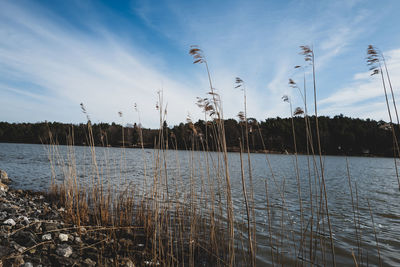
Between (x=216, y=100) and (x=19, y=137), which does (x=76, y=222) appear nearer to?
(x=216, y=100)

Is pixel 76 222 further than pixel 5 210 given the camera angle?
No

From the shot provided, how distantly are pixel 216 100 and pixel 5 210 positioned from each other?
18.9 feet

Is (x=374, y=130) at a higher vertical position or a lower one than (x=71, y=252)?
higher

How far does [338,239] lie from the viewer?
537 centimetres

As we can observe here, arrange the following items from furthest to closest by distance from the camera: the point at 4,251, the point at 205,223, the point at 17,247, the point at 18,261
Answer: the point at 205,223 < the point at 17,247 < the point at 4,251 < the point at 18,261

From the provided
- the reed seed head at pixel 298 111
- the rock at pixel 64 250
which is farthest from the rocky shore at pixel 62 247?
the reed seed head at pixel 298 111

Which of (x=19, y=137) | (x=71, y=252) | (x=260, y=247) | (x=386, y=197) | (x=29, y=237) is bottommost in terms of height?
(x=386, y=197)

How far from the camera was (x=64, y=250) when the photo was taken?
A: 328 centimetres

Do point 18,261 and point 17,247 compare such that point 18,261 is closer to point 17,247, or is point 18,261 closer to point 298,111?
point 17,247

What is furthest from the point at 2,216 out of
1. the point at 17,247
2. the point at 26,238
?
the point at 17,247

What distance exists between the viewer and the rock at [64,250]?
3231 mm

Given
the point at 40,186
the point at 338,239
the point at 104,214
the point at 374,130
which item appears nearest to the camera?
the point at 104,214

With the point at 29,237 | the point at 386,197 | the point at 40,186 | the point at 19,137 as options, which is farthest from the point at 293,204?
the point at 19,137

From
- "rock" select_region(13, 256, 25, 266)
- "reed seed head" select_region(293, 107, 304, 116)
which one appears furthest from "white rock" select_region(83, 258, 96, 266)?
"reed seed head" select_region(293, 107, 304, 116)
